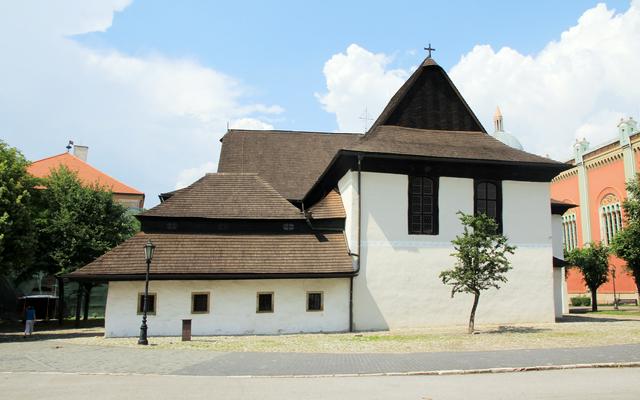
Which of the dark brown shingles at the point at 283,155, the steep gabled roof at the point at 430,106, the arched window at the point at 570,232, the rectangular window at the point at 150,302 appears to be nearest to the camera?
the rectangular window at the point at 150,302

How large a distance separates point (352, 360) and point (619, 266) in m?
45.7

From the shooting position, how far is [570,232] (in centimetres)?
5991

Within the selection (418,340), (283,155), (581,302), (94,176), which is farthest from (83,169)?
(581,302)

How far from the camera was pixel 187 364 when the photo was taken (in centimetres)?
1241

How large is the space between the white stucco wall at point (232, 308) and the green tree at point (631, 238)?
76.7 feet

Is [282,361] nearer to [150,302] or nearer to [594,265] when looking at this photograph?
[150,302]

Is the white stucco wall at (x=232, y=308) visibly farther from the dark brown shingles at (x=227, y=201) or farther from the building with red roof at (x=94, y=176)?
the building with red roof at (x=94, y=176)

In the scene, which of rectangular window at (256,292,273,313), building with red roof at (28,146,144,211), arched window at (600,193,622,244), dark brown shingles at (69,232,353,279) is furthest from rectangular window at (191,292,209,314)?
arched window at (600,193,622,244)

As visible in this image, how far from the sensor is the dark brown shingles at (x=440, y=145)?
860 inches

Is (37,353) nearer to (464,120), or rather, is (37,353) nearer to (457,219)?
(457,219)

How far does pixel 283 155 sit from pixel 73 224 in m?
13.0

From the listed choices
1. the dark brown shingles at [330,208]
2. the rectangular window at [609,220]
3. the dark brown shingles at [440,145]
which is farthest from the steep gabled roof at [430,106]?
the rectangular window at [609,220]

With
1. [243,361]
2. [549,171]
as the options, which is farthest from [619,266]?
[243,361]

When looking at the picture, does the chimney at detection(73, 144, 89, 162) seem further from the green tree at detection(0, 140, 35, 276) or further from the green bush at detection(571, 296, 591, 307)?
the green bush at detection(571, 296, 591, 307)
